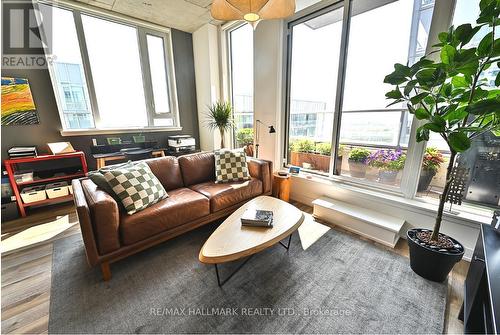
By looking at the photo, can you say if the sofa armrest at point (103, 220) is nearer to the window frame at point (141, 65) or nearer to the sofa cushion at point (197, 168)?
the sofa cushion at point (197, 168)

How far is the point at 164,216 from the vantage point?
1.80 meters

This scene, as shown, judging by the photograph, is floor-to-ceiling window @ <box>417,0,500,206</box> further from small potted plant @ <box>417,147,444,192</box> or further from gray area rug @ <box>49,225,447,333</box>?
gray area rug @ <box>49,225,447,333</box>

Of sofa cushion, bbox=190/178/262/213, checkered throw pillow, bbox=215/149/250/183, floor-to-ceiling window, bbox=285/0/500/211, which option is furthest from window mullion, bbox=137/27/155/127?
floor-to-ceiling window, bbox=285/0/500/211

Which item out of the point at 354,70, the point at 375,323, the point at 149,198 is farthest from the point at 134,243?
the point at 354,70

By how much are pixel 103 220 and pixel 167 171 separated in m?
0.93

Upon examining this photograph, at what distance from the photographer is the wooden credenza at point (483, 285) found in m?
0.91

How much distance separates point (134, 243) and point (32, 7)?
337cm

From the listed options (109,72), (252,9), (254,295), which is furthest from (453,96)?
(109,72)

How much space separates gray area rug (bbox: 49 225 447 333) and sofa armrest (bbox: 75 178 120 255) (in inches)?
11.8

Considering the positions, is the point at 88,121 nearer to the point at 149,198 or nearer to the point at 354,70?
the point at 149,198

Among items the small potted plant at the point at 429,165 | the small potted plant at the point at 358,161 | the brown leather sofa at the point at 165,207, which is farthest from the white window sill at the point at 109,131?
the small potted plant at the point at 429,165

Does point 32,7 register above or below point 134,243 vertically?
above

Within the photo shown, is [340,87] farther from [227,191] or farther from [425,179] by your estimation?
[227,191]

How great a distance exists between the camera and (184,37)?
12.5ft
